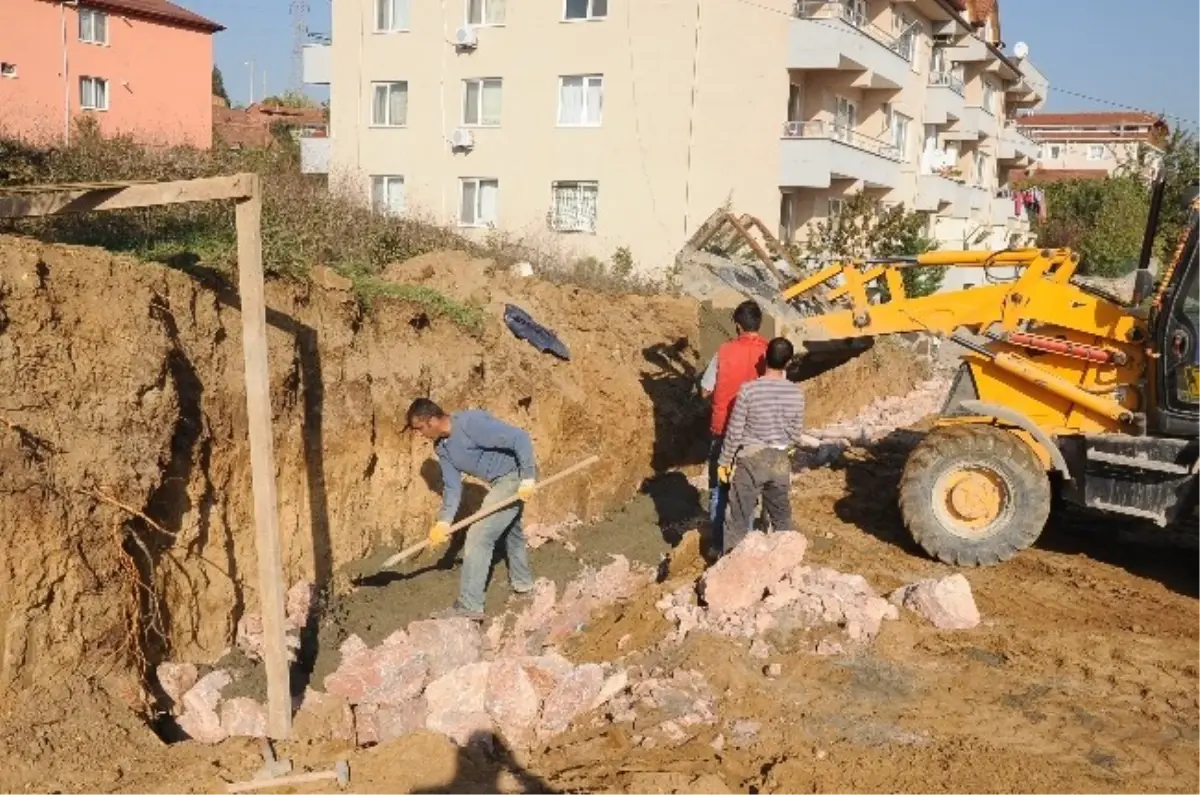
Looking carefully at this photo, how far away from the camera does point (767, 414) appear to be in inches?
303

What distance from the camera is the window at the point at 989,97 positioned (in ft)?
124

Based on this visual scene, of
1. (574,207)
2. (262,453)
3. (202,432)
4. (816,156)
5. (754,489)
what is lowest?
(754,489)

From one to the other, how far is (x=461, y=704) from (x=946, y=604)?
316cm

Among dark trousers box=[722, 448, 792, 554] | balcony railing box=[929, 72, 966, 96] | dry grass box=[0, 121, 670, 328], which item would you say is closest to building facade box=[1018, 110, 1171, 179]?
balcony railing box=[929, 72, 966, 96]

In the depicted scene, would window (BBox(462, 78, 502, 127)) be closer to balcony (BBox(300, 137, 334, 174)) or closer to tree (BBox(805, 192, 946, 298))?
balcony (BBox(300, 137, 334, 174))

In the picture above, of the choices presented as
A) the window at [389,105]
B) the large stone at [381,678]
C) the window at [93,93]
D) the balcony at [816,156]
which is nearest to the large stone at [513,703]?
the large stone at [381,678]

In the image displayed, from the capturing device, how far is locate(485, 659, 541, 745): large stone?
607 centimetres

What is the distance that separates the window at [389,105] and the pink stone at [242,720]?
71.9ft

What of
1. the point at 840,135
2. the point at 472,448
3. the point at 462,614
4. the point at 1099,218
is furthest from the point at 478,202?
the point at 1099,218

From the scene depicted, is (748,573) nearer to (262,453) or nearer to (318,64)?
(262,453)

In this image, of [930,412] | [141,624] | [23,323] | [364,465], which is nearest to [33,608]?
[141,624]

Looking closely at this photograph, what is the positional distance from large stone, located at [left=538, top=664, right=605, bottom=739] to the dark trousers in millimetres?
1893

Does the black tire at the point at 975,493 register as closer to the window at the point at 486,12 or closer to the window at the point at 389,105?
the window at the point at 486,12

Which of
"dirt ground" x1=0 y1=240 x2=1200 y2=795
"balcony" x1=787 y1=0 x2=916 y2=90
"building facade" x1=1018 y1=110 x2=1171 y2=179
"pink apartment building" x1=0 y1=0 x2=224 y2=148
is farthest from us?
"building facade" x1=1018 y1=110 x2=1171 y2=179
